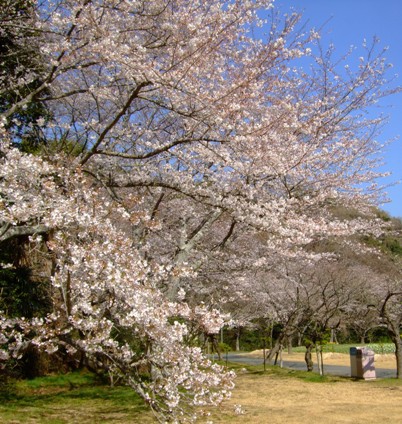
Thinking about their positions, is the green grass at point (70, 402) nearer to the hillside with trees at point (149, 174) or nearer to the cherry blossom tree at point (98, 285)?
the hillside with trees at point (149, 174)

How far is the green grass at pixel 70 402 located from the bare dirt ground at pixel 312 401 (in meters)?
1.64

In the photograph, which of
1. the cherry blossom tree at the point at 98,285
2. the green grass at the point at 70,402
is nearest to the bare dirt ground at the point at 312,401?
the cherry blossom tree at the point at 98,285

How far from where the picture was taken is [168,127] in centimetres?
A: 811

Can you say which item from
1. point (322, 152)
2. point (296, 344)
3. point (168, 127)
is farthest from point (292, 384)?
point (296, 344)

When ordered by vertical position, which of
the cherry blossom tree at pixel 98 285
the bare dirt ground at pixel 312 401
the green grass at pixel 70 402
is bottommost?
the bare dirt ground at pixel 312 401

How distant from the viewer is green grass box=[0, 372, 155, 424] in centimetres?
713

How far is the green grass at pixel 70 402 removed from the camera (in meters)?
7.13

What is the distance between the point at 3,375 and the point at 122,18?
26.6ft

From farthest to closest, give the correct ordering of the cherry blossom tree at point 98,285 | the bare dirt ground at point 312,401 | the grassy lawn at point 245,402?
the bare dirt ground at point 312,401 → the grassy lawn at point 245,402 → the cherry blossom tree at point 98,285

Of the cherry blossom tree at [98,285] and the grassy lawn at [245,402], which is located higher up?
the cherry blossom tree at [98,285]

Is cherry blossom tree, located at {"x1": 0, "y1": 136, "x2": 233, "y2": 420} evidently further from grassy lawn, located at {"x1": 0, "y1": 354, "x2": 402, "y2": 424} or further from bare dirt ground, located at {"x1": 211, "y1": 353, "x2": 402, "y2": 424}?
bare dirt ground, located at {"x1": 211, "y1": 353, "x2": 402, "y2": 424}

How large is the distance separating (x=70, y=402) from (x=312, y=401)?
15.9 feet

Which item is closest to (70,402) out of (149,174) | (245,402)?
(245,402)

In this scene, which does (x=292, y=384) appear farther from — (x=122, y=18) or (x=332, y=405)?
(x=122, y=18)
